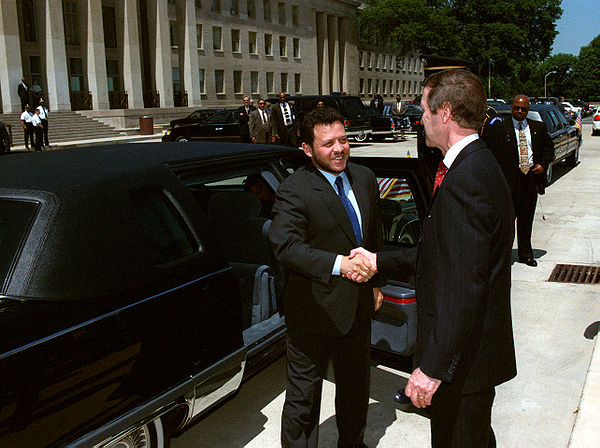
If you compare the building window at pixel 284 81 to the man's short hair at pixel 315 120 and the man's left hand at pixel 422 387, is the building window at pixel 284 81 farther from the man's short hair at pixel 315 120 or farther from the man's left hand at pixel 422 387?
the man's left hand at pixel 422 387

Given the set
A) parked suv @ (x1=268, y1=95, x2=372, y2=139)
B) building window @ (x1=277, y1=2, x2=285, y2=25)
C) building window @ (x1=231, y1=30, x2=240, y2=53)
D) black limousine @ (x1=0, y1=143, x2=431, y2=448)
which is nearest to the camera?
black limousine @ (x1=0, y1=143, x2=431, y2=448)

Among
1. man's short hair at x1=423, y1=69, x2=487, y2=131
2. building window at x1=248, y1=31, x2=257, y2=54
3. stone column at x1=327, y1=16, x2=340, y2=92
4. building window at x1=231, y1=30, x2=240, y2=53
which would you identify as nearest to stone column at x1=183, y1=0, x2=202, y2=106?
building window at x1=231, y1=30, x2=240, y2=53

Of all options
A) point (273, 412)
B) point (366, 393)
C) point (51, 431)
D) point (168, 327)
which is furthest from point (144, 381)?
point (273, 412)

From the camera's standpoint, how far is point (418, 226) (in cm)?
403

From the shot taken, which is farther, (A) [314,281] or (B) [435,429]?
(A) [314,281]

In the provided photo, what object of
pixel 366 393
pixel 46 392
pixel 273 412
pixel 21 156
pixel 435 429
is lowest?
pixel 273 412

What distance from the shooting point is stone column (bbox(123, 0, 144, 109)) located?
42.0 meters

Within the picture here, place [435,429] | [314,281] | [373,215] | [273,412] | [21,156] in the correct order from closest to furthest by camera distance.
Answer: [435,429]
[314,281]
[373,215]
[21,156]
[273,412]

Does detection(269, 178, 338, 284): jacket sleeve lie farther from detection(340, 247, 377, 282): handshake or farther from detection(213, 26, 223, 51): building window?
detection(213, 26, 223, 51): building window

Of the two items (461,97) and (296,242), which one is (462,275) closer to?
(461,97)

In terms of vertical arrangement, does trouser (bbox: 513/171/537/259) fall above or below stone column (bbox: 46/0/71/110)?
below

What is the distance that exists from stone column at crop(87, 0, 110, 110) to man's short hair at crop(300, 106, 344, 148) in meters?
39.2

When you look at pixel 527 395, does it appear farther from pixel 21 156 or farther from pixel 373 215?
pixel 21 156

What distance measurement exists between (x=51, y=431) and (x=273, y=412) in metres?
1.95
